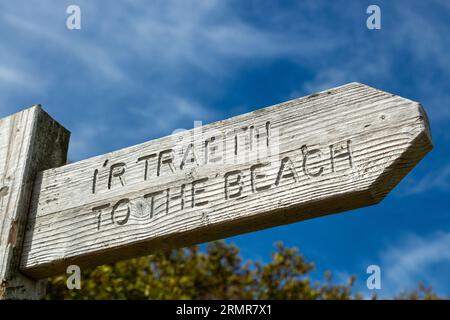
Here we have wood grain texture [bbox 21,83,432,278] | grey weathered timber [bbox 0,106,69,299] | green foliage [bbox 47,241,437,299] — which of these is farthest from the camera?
green foliage [bbox 47,241,437,299]

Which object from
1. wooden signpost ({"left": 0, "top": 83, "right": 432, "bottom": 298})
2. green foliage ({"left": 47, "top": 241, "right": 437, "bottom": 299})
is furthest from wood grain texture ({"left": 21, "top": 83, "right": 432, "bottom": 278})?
green foliage ({"left": 47, "top": 241, "right": 437, "bottom": 299})

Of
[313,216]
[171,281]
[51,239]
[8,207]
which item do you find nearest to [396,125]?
[313,216]

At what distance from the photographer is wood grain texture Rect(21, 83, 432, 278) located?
1659mm

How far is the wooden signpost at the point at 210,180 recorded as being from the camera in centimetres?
167

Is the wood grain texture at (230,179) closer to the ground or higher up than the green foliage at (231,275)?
closer to the ground

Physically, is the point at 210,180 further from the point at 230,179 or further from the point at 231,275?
the point at 231,275

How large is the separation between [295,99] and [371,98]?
0.25 meters

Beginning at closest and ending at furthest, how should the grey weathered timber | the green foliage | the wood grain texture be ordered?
1. the wood grain texture
2. the grey weathered timber
3. the green foliage

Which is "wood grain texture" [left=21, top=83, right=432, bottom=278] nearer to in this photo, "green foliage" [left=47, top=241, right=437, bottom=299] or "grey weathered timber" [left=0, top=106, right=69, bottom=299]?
"grey weathered timber" [left=0, top=106, right=69, bottom=299]

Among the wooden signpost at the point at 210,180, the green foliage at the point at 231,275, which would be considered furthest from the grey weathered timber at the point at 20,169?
the green foliage at the point at 231,275

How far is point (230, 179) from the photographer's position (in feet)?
6.00

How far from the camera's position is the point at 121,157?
209cm

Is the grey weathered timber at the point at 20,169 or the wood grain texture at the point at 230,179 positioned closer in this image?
the wood grain texture at the point at 230,179

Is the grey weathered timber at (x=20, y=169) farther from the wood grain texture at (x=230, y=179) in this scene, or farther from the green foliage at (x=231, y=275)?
the green foliage at (x=231, y=275)
